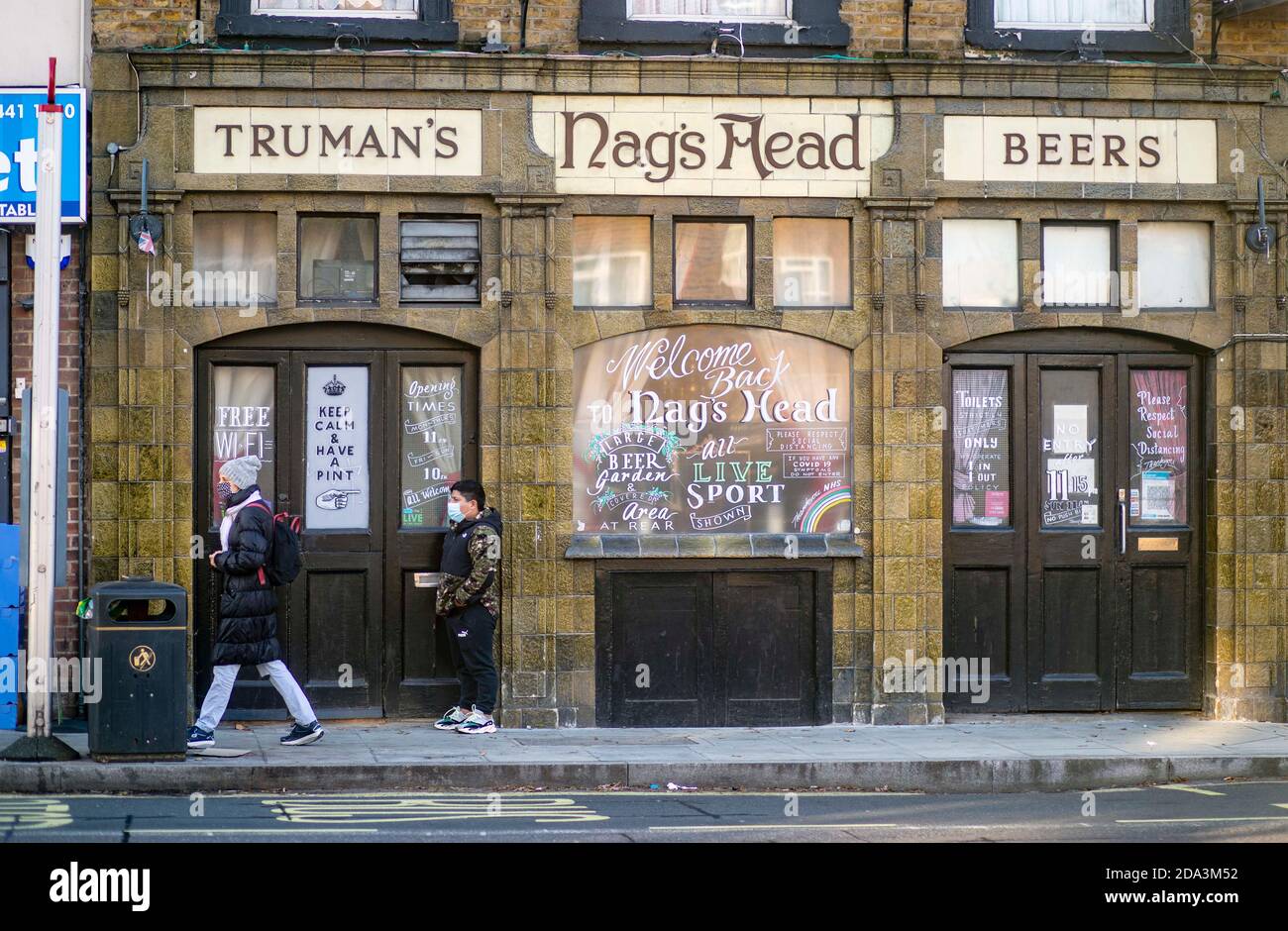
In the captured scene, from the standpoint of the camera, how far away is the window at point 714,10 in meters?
13.4

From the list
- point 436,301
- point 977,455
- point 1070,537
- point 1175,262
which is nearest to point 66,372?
point 436,301

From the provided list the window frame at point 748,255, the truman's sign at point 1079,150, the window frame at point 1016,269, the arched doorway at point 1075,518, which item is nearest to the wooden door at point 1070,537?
the arched doorway at point 1075,518

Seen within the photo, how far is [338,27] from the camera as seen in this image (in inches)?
516

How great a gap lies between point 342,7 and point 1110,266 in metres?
6.57

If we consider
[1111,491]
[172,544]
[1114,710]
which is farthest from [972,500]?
[172,544]

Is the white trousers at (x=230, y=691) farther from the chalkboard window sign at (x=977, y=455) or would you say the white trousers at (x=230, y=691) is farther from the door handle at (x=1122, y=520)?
the door handle at (x=1122, y=520)

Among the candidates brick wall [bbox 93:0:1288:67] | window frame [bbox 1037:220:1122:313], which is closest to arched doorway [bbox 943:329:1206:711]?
window frame [bbox 1037:220:1122:313]

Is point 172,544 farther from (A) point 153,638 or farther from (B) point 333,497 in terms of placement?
(A) point 153,638

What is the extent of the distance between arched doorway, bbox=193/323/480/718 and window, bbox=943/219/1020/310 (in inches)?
Result: 160

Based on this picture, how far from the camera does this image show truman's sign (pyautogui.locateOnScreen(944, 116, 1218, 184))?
44.4 ft

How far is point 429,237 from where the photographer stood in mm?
13188

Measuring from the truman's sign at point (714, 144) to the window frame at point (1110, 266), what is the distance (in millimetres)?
1534

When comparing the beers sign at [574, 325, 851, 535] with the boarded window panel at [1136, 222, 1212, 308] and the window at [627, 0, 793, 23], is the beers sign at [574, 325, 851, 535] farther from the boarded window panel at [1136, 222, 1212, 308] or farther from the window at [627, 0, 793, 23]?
the boarded window panel at [1136, 222, 1212, 308]

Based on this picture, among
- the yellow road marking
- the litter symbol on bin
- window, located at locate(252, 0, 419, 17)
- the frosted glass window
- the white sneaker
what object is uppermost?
the frosted glass window
